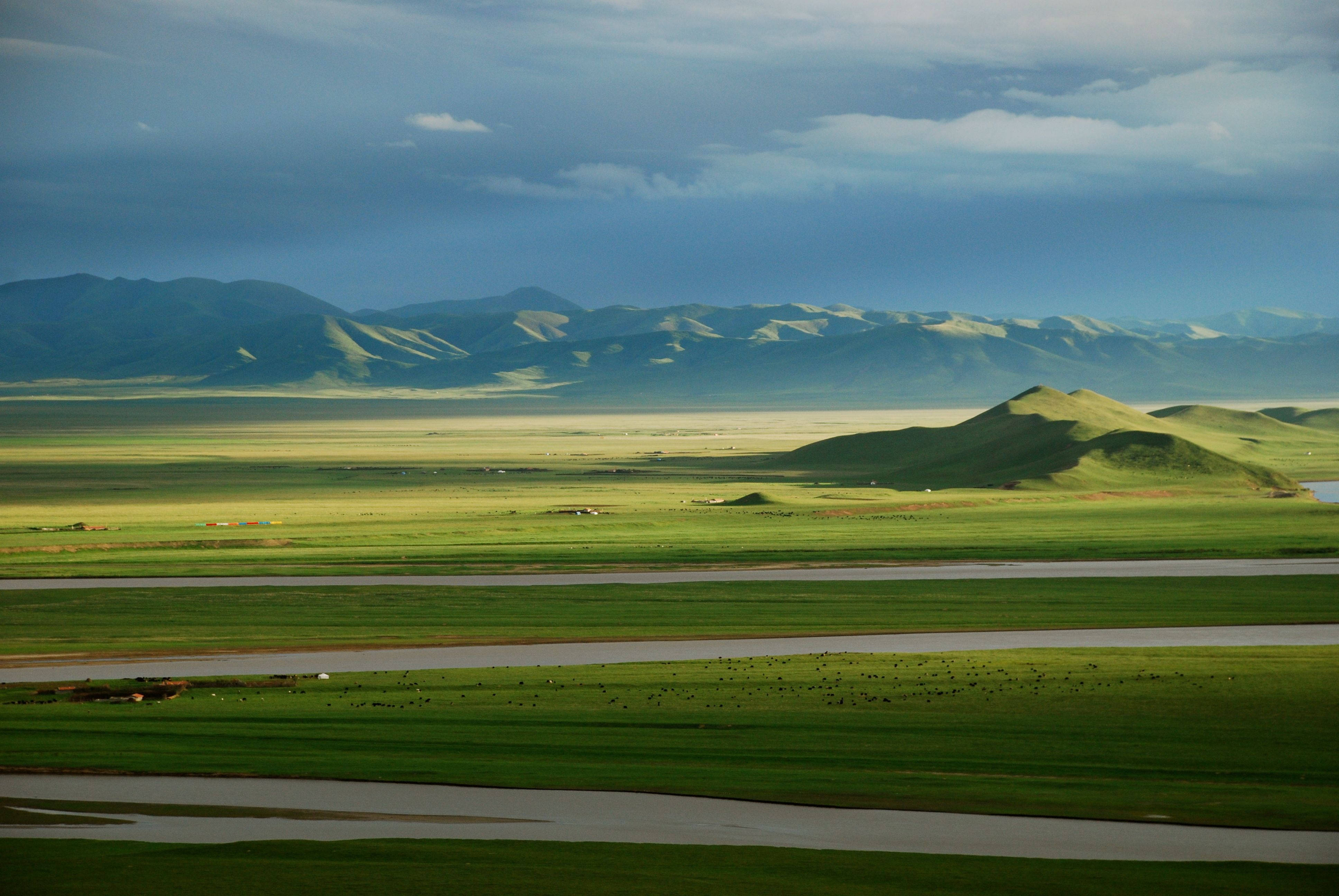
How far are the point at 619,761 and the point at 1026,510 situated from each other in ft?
222

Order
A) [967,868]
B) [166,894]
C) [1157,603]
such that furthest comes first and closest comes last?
1. [1157,603]
2. [967,868]
3. [166,894]

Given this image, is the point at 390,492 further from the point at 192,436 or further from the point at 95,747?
the point at 192,436

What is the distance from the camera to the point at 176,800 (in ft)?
68.2

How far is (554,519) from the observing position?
77938mm

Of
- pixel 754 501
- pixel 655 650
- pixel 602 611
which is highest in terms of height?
pixel 754 501

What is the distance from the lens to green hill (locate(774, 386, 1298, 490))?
107500mm

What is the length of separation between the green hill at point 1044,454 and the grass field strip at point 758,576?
165 feet

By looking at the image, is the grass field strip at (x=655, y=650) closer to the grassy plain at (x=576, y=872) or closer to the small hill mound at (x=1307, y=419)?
the grassy plain at (x=576, y=872)

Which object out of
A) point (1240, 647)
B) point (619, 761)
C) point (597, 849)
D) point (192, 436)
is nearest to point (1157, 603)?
point (1240, 647)

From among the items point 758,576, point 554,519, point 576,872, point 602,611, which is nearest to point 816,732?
point 576,872

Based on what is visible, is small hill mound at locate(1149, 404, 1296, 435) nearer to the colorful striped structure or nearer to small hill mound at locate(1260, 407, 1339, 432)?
small hill mound at locate(1260, 407, 1339, 432)

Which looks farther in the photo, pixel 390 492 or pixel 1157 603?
pixel 390 492

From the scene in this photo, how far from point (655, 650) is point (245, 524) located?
154ft

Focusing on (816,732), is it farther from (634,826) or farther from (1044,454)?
(1044,454)
